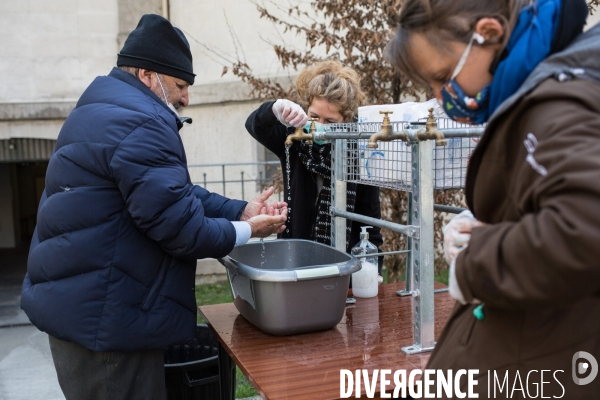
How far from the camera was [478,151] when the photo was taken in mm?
1111

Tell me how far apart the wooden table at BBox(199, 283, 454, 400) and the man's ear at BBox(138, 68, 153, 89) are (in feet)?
2.94

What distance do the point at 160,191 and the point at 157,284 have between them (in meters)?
0.34

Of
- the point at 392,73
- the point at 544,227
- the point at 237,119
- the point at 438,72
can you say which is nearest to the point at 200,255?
the point at 438,72

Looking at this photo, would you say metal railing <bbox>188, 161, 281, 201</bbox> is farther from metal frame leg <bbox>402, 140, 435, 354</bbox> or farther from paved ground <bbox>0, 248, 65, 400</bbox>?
metal frame leg <bbox>402, 140, 435, 354</bbox>

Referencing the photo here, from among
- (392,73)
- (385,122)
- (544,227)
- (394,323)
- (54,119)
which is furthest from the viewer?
(54,119)

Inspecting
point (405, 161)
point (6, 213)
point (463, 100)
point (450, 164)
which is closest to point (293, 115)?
point (405, 161)

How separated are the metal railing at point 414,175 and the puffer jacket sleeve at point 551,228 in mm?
766

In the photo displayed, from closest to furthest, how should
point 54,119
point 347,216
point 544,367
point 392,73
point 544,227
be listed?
point 544,227, point 544,367, point 347,216, point 392,73, point 54,119

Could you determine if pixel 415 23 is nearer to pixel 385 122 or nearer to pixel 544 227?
pixel 544 227

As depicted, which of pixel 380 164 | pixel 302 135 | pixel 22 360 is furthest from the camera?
pixel 22 360

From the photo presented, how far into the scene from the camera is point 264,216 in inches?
88.3

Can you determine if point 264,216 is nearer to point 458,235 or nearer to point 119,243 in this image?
point 119,243

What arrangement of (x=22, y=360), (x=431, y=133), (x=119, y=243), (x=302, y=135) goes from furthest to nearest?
1. (x=22, y=360)
2. (x=302, y=135)
3. (x=119, y=243)
4. (x=431, y=133)

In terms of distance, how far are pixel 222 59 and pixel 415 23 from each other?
17.9 feet
